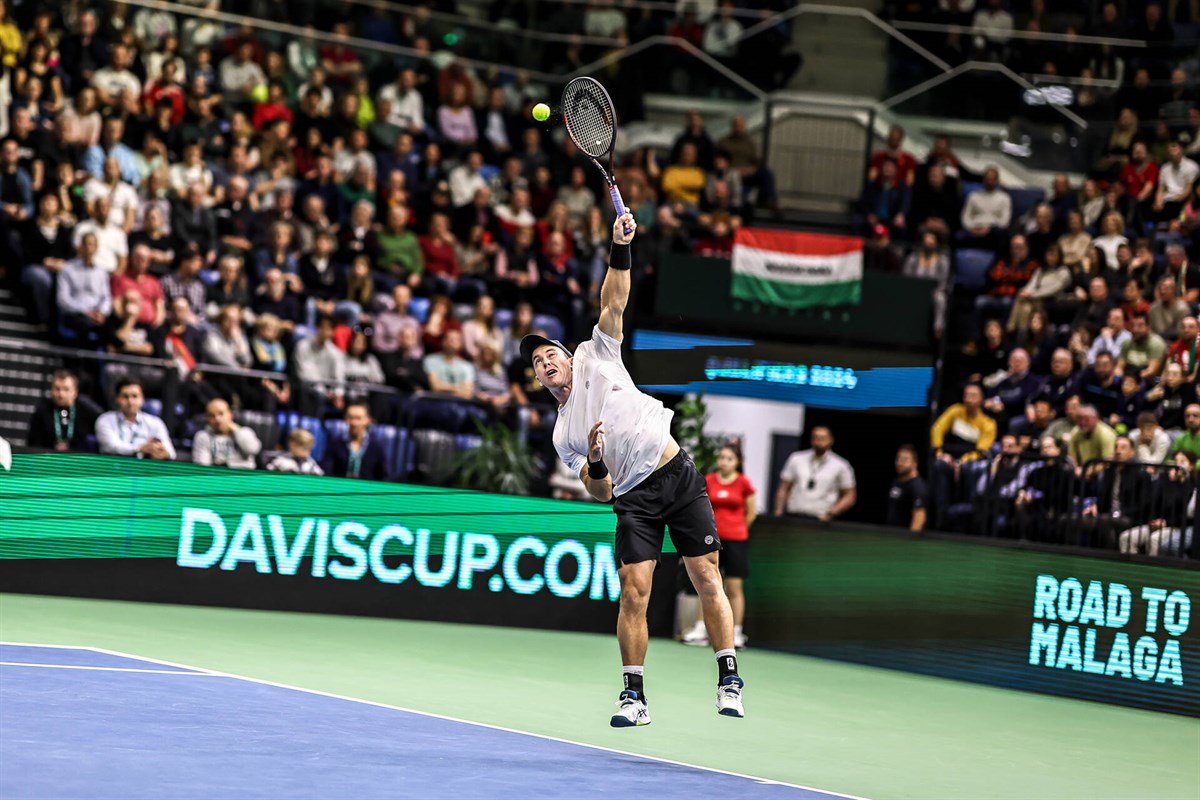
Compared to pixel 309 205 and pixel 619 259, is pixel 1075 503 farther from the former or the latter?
pixel 309 205

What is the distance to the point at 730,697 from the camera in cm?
934

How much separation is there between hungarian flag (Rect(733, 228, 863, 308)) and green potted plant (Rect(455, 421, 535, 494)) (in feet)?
15.6

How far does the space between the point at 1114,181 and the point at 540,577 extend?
9878 millimetres

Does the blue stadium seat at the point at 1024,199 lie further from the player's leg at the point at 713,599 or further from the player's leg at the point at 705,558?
the player's leg at the point at 713,599

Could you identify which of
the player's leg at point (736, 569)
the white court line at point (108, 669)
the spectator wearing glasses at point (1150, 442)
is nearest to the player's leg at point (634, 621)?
the white court line at point (108, 669)

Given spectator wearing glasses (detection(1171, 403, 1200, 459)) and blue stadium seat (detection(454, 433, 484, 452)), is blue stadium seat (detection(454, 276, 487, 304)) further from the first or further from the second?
spectator wearing glasses (detection(1171, 403, 1200, 459))

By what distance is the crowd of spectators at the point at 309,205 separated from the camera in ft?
57.3

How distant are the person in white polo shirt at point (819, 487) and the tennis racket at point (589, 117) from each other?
777 centimetres

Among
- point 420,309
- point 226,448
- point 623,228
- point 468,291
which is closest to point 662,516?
point 623,228

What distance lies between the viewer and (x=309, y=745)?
28.8 feet

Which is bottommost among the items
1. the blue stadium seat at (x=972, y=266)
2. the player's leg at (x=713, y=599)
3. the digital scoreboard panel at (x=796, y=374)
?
the player's leg at (x=713, y=599)

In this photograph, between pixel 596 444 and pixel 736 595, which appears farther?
pixel 736 595

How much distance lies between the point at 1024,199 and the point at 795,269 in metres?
A: 3.75

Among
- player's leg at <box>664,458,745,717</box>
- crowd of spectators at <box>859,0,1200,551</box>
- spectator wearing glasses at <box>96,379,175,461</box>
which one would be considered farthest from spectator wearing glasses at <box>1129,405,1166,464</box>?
spectator wearing glasses at <box>96,379,175,461</box>
